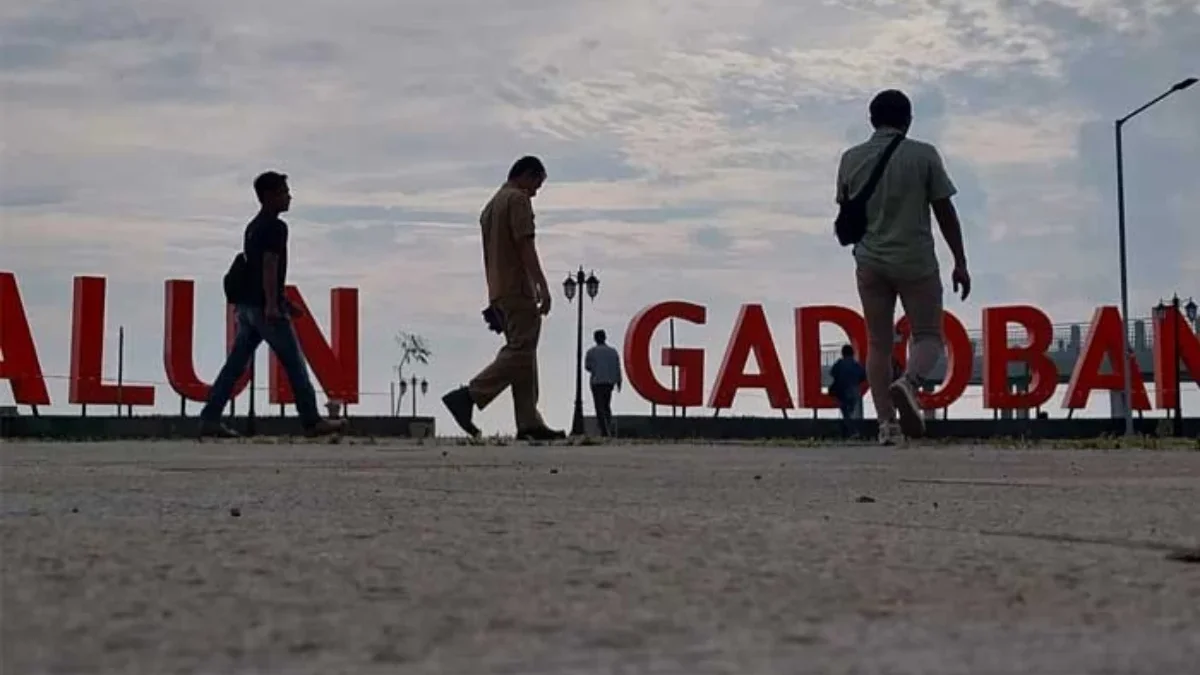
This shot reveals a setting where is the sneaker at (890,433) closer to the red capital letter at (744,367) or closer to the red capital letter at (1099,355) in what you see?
the red capital letter at (744,367)

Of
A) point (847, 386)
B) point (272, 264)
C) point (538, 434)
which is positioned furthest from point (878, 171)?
point (847, 386)

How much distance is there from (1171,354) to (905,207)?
92.8 ft

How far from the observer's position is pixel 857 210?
9.56 m

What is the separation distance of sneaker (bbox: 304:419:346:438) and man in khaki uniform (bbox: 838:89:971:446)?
3065mm

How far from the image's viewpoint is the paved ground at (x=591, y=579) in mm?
1775

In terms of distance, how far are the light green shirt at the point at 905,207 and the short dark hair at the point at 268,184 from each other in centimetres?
369

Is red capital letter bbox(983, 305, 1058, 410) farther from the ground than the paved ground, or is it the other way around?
red capital letter bbox(983, 305, 1058, 410)

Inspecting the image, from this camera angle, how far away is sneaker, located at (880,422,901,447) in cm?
957

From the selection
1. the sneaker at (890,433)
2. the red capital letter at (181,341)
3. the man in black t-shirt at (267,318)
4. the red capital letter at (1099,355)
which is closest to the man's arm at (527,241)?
the man in black t-shirt at (267,318)

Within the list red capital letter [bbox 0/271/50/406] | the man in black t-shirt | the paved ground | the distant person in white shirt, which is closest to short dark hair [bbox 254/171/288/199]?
the man in black t-shirt

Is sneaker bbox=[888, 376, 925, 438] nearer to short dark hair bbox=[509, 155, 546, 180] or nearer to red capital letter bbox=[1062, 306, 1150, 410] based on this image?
short dark hair bbox=[509, 155, 546, 180]

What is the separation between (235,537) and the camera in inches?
115

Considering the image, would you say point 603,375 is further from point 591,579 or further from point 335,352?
point 591,579

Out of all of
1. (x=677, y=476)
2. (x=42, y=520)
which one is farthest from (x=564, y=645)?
(x=677, y=476)
